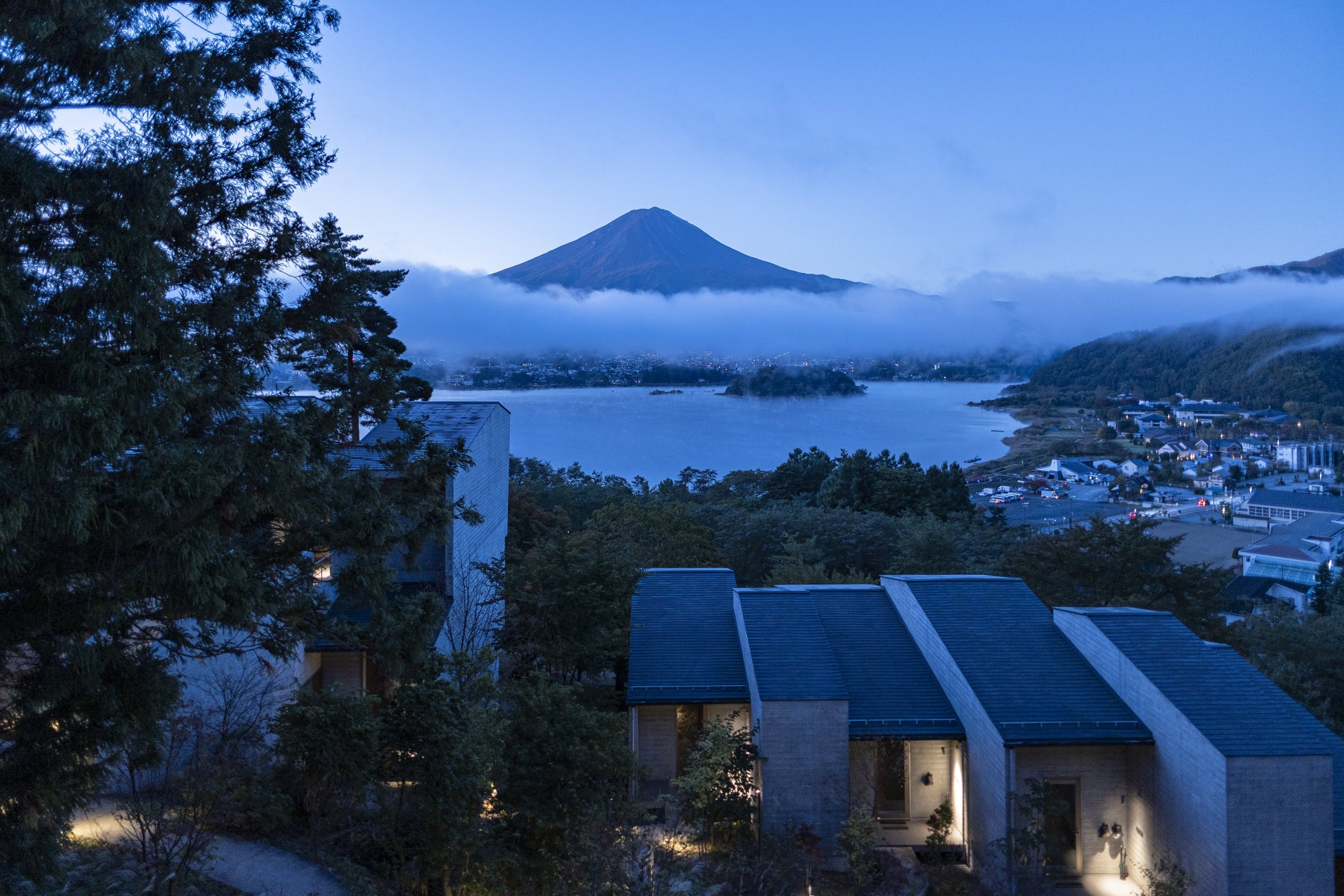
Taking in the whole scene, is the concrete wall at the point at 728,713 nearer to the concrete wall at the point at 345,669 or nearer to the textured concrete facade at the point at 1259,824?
the concrete wall at the point at 345,669

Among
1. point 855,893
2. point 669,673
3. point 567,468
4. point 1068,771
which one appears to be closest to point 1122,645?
point 1068,771

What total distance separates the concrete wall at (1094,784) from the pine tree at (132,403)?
25.9 feet

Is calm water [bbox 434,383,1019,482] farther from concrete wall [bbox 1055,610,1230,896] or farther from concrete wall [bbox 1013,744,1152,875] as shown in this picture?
concrete wall [bbox 1055,610,1230,896]

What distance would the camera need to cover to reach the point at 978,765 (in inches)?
410

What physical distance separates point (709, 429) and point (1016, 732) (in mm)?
55959

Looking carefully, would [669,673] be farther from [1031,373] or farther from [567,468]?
[1031,373]

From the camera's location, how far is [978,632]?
12.0 meters

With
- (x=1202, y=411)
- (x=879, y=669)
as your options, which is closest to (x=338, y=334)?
(x=879, y=669)

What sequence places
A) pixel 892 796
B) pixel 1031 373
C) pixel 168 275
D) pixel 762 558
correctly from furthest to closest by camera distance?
1. pixel 1031 373
2. pixel 762 558
3. pixel 892 796
4. pixel 168 275

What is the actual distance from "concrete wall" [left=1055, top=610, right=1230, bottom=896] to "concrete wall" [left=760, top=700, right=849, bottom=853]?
338 cm

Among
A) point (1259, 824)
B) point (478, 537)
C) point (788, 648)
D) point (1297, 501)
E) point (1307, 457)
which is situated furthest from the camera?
point (1307, 457)

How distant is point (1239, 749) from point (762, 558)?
1876 centimetres

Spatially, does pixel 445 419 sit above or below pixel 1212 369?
below

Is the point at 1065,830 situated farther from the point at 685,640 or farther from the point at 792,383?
the point at 792,383
